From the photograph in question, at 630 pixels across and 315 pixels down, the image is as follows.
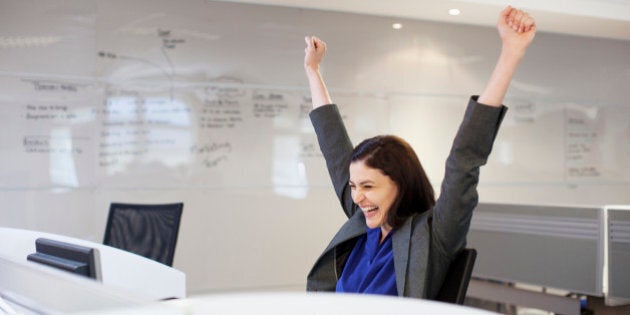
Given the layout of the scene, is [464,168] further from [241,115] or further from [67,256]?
[241,115]

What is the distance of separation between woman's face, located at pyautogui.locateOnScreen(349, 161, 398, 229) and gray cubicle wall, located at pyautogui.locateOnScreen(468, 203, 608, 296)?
1.72m

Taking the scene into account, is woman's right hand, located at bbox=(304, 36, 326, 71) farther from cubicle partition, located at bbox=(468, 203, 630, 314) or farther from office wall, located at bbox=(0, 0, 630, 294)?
office wall, located at bbox=(0, 0, 630, 294)

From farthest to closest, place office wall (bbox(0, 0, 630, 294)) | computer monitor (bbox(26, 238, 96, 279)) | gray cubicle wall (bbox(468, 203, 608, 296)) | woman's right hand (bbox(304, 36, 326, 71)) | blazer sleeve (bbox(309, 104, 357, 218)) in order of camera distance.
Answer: office wall (bbox(0, 0, 630, 294)), gray cubicle wall (bbox(468, 203, 608, 296)), woman's right hand (bbox(304, 36, 326, 71)), blazer sleeve (bbox(309, 104, 357, 218)), computer monitor (bbox(26, 238, 96, 279))

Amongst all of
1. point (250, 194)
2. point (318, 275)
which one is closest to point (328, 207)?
point (250, 194)

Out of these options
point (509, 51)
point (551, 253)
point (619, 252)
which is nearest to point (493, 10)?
point (551, 253)

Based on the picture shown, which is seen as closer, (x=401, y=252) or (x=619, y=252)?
(x=401, y=252)

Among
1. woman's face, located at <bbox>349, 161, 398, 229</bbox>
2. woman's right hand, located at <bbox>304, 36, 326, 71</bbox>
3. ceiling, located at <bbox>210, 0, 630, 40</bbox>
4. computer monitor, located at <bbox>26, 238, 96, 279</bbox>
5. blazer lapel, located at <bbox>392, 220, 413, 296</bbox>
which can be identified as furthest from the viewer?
ceiling, located at <bbox>210, 0, 630, 40</bbox>

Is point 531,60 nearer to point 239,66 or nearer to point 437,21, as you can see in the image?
point 437,21

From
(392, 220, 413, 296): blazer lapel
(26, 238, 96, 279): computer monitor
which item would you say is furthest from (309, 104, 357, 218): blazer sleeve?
(26, 238, 96, 279): computer monitor

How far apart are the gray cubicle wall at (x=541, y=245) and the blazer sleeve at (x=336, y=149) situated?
1.61 m

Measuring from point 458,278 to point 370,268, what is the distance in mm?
231

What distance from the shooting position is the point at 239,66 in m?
4.51

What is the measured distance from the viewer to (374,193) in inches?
69.4

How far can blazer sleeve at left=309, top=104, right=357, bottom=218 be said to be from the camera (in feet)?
6.64
